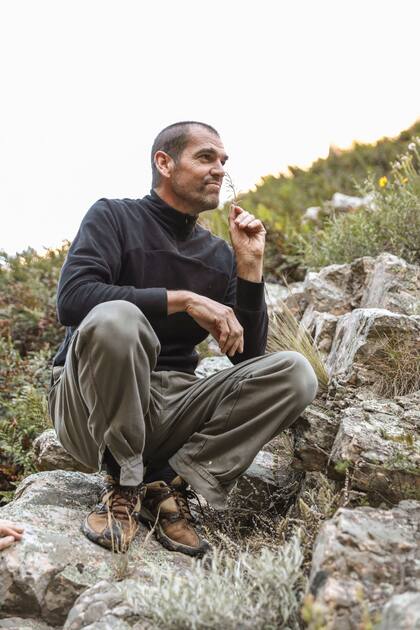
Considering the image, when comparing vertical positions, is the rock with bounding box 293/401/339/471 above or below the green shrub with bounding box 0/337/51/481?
above

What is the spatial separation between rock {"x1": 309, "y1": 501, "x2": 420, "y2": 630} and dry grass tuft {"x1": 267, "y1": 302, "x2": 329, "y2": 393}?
173 cm

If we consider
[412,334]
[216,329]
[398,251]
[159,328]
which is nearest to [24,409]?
[159,328]

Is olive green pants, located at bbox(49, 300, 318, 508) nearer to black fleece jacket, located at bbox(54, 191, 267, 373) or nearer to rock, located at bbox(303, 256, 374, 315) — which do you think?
black fleece jacket, located at bbox(54, 191, 267, 373)

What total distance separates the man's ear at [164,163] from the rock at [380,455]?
1.70 m

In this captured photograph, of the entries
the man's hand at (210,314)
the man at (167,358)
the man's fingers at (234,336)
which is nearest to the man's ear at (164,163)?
the man at (167,358)

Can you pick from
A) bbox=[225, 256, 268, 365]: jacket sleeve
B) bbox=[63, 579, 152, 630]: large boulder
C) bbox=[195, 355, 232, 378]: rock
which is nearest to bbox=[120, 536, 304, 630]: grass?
bbox=[63, 579, 152, 630]: large boulder

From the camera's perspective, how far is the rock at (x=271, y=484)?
402 centimetres

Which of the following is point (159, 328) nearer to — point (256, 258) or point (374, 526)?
point (256, 258)

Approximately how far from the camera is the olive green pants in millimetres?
3295

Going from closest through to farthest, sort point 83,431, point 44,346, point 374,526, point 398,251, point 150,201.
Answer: point 374,526 < point 83,431 < point 150,201 < point 398,251 < point 44,346

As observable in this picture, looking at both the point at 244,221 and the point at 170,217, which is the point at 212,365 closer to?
the point at 170,217

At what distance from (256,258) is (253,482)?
1.20 m

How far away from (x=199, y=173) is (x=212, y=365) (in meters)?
1.71

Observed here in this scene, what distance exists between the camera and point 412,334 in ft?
14.3
